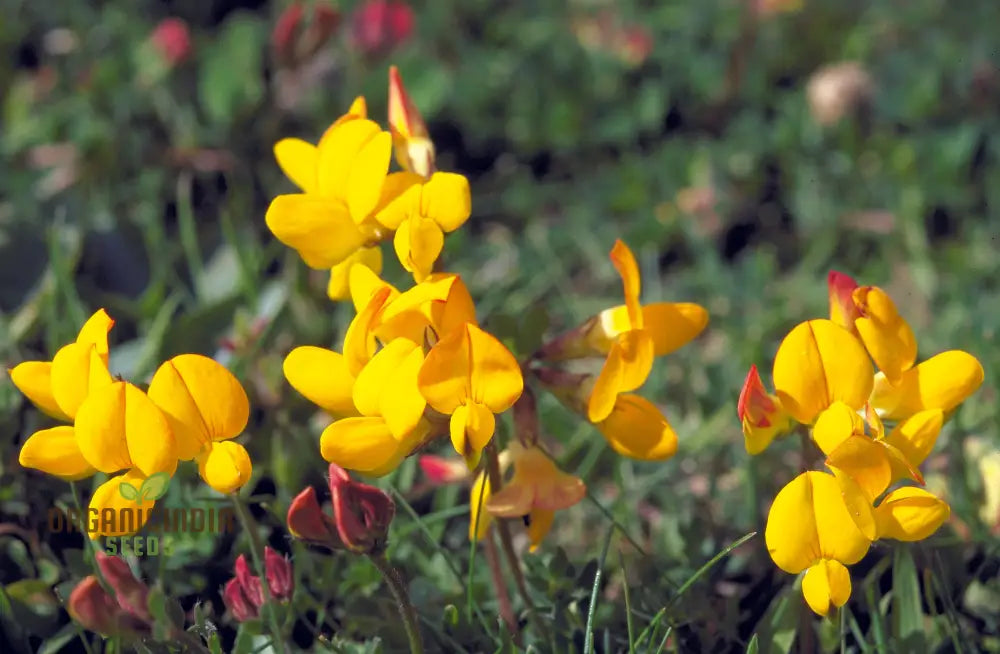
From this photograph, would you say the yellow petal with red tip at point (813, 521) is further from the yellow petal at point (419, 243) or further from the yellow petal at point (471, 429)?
the yellow petal at point (419, 243)

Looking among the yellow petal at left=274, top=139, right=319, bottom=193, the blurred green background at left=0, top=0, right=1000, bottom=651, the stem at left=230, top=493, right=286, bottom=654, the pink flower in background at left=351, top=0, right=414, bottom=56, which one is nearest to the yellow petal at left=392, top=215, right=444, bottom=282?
the yellow petal at left=274, top=139, right=319, bottom=193

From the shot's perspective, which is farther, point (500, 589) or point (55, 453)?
point (500, 589)

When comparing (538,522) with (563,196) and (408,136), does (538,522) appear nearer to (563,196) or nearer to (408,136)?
(408,136)

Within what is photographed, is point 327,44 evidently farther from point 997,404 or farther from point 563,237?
point 997,404

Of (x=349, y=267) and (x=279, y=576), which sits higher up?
(x=349, y=267)

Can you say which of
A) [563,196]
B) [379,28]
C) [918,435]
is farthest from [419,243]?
[379,28]

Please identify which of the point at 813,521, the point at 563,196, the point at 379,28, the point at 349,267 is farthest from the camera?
the point at 379,28

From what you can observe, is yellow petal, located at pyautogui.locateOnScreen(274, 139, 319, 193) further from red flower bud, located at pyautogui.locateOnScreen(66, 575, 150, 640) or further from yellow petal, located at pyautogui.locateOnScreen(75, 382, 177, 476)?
red flower bud, located at pyautogui.locateOnScreen(66, 575, 150, 640)
